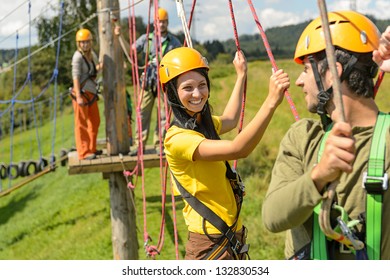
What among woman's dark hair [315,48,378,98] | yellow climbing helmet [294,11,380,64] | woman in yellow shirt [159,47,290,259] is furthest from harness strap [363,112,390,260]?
woman in yellow shirt [159,47,290,259]

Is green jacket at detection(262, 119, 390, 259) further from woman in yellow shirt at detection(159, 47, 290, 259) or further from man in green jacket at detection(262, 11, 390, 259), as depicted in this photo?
woman in yellow shirt at detection(159, 47, 290, 259)

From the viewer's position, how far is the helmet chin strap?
177cm

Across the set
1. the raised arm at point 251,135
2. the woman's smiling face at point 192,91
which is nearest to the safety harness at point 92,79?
the woman's smiling face at point 192,91

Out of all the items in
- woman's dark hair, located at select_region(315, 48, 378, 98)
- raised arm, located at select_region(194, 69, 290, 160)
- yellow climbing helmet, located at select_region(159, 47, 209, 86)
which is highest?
yellow climbing helmet, located at select_region(159, 47, 209, 86)

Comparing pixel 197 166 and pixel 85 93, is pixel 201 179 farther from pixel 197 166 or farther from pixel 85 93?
pixel 85 93

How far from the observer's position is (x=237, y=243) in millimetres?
2840

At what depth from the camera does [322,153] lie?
5.34 feet

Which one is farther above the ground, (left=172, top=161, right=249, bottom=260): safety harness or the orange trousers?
the orange trousers

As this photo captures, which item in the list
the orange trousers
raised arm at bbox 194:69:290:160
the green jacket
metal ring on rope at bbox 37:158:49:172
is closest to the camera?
the green jacket

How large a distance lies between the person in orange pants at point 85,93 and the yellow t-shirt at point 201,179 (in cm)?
368

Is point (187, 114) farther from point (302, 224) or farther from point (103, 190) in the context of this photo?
point (103, 190)

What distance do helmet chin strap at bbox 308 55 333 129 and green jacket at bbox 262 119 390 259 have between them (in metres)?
0.03

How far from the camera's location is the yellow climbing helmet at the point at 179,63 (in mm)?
2730
